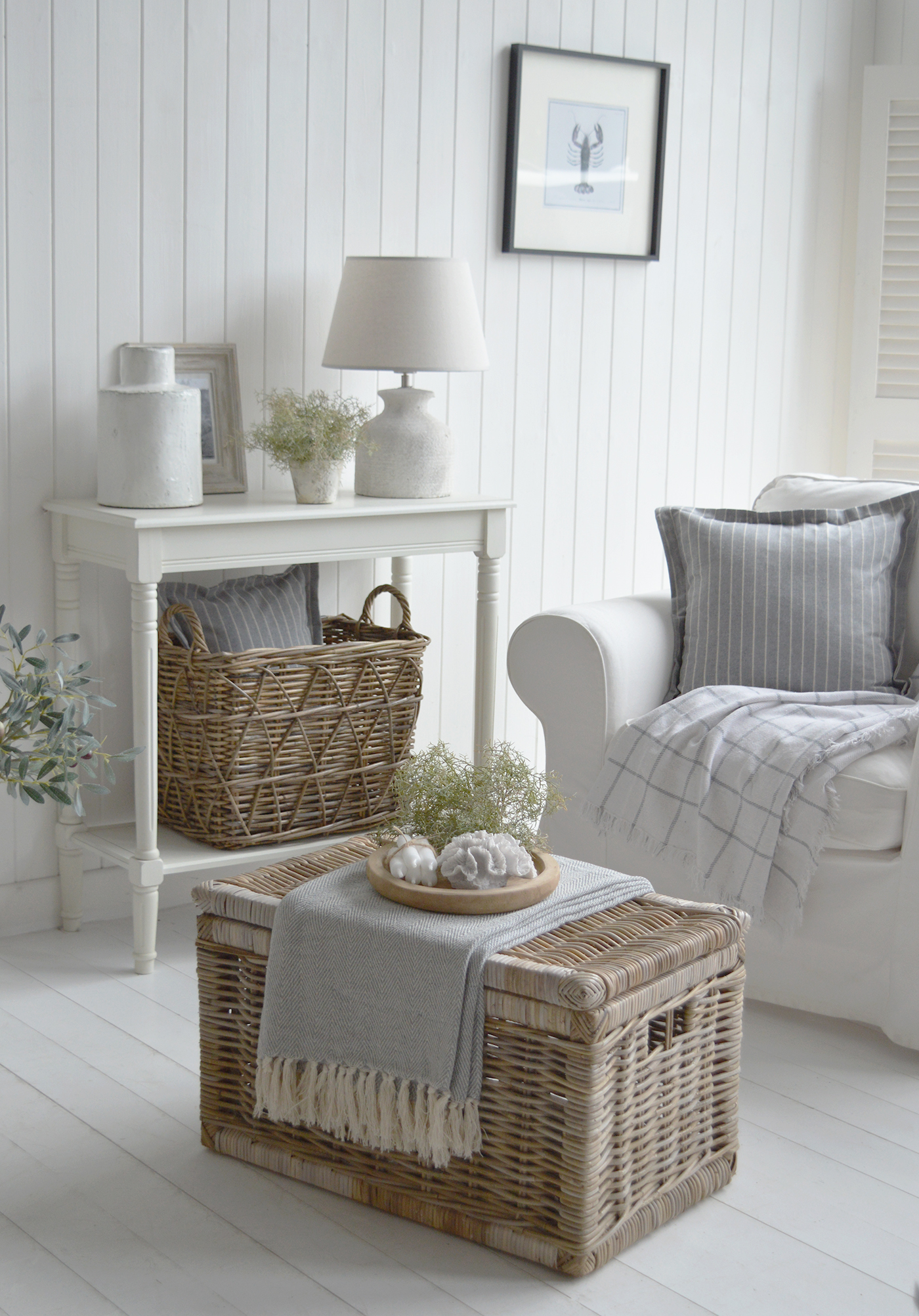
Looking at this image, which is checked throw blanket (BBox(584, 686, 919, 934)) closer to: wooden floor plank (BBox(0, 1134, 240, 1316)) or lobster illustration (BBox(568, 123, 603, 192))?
wooden floor plank (BBox(0, 1134, 240, 1316))

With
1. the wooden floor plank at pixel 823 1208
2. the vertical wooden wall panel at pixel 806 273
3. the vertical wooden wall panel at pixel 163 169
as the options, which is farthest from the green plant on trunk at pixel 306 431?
the vertical wooden wall panel at pixel 806 273

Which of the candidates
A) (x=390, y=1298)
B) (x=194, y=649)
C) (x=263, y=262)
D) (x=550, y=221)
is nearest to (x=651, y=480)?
(x=550, y=221)

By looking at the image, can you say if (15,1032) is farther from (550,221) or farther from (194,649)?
(550,221)

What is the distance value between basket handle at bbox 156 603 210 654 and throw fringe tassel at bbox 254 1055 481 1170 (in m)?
0.96

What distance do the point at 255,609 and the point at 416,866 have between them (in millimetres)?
1116

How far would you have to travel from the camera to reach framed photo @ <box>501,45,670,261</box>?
3.26 metres

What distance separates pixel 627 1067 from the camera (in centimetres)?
167

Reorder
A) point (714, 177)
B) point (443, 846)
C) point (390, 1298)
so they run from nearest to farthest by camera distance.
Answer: point (390, 1298) < point (443, 846) < point (714, 177)

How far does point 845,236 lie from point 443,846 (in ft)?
8.98

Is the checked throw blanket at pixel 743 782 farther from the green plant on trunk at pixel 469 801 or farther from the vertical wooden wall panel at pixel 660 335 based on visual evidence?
the vertical wooden wall panel at pixel 660 335

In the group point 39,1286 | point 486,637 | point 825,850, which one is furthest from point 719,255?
point 39,1286

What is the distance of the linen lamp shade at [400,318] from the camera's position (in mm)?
2777

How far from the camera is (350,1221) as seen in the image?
177 cm

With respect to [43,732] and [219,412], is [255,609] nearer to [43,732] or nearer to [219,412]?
[219,412]
